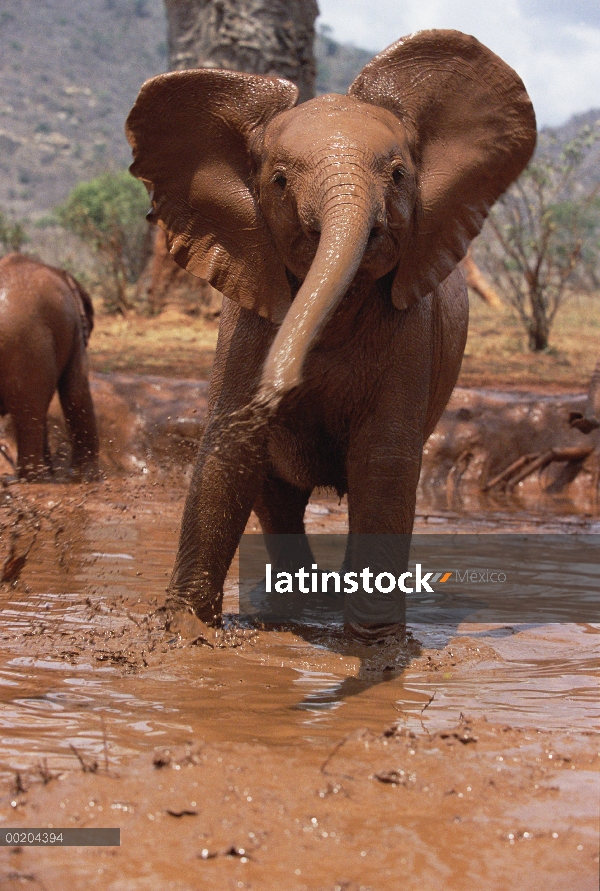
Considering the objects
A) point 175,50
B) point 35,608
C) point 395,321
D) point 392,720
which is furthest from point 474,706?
point 175,50

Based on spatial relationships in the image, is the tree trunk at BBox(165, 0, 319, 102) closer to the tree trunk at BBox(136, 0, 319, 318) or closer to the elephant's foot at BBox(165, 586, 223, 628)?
the tree trunk at BBox(136, 0, 319, 318)

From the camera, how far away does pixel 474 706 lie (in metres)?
3.59

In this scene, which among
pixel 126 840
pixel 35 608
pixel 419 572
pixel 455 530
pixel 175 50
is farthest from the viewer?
pixel 175 50

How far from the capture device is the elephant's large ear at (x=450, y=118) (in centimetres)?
426

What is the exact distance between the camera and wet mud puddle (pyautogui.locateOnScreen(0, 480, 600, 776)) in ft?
10.4

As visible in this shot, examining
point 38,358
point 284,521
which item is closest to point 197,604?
point 284,521

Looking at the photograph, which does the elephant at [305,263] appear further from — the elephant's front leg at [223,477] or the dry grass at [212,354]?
the dry grass at [212,354]

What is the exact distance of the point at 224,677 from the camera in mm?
3836

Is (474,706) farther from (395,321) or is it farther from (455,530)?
(455,530)

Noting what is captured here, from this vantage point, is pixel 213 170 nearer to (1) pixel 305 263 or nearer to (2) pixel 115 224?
(1) pixel 305 263

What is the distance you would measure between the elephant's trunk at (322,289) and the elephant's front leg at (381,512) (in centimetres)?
92

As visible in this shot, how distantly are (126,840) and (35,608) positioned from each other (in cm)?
251

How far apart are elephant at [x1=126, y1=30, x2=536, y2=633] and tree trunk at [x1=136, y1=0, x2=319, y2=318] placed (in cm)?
736

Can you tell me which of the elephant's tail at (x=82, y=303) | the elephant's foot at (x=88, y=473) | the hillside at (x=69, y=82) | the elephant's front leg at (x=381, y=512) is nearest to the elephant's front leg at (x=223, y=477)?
the elephant's front leg at (x=381, y=512)
